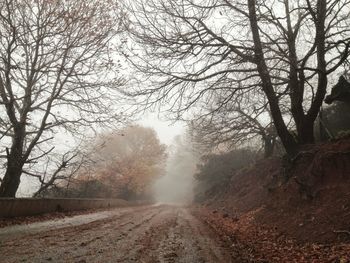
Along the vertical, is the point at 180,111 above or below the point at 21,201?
above

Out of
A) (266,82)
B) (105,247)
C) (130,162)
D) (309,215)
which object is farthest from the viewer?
(130,162)

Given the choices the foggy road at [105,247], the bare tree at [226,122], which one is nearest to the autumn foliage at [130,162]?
the bare tree at [226,122]

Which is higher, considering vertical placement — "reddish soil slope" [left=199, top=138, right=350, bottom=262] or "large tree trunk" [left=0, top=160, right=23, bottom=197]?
"large tree trunk" [left=0, top=160, right=23, bottom=197]

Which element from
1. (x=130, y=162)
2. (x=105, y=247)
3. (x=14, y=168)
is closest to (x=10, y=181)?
(x=14, y=168)

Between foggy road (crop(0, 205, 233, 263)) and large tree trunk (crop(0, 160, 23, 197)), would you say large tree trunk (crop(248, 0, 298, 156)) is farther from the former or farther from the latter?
large tree trunk (crop(0, 160, 23, 197))

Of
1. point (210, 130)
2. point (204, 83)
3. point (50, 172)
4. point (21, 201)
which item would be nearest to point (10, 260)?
point (21, 201)

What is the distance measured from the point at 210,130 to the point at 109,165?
26.7 metres

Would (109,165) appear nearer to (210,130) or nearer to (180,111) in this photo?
(210,130)

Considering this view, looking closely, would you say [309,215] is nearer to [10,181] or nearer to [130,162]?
[10,181]

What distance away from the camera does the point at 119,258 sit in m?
6.47

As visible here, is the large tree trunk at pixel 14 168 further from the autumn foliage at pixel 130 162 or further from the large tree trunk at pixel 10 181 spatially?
the autumn foliage at pixel 130 162

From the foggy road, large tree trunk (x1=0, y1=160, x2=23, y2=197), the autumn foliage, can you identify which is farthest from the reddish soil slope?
the autumn foliage

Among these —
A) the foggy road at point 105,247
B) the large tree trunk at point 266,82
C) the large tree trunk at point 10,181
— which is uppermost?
the large tree trunk at point 266,82

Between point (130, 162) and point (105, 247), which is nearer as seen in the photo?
point (105, 247)
